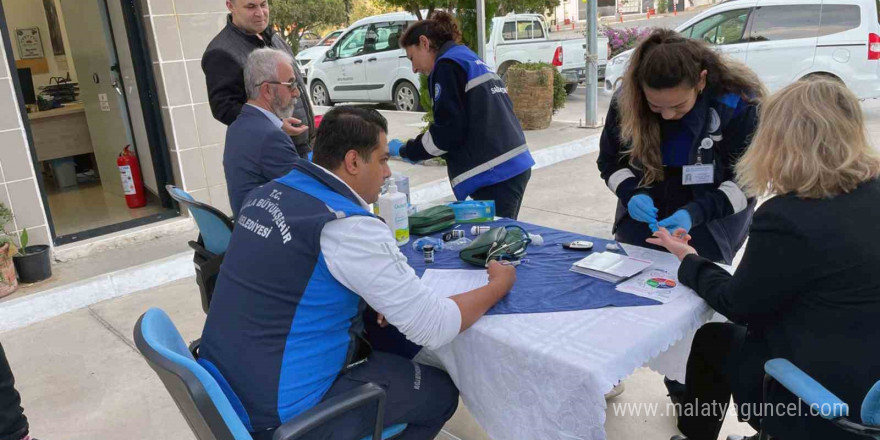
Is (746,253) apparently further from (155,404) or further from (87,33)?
(87,33)

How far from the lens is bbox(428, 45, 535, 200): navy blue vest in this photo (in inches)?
120

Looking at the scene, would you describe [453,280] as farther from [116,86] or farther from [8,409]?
[116,86]

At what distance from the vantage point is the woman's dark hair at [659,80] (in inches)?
90.4

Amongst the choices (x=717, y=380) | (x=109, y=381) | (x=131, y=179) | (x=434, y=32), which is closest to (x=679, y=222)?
(x=717, y=380)

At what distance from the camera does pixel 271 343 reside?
1576 millimetres

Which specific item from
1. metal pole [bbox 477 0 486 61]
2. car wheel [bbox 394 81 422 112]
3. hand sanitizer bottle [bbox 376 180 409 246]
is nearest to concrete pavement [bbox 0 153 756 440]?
hand sanitizer bottle [bbox 376 180 409 246]

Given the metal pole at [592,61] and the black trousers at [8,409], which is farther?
the metal pole at [592,61]

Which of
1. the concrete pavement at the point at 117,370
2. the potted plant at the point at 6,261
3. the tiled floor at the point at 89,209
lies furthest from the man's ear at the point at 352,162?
the tiled floor at the point at 89,209

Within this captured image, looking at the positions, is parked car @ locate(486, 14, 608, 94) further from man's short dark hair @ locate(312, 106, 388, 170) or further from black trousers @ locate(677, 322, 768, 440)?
man's short dark hair @ locate(312, 106, 388, 170)

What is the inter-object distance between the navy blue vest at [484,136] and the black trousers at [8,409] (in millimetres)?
2015

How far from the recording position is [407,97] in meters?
10.8

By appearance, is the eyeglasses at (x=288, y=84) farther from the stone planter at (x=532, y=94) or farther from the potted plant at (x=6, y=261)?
the stone planter at (x=532, y=94)

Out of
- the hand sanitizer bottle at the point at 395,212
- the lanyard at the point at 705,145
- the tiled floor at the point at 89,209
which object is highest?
the lanyard at the point at 705,145

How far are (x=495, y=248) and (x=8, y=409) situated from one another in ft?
5.76
